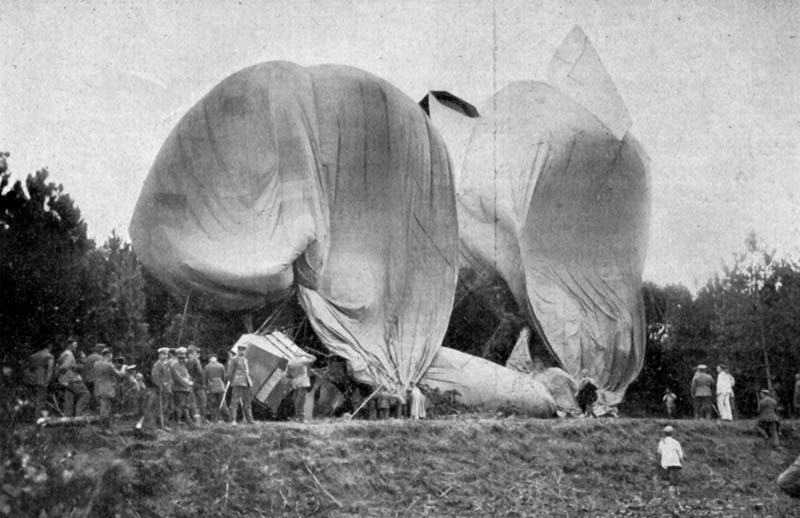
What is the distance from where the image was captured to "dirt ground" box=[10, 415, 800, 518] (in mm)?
14047

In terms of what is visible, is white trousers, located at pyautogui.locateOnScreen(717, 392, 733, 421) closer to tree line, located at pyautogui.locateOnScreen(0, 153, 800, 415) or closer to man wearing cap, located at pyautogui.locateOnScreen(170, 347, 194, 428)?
tree line, located at pyautogui.locateOnScreen(0, 153, 800, 415)

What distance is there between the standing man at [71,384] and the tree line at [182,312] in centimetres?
295

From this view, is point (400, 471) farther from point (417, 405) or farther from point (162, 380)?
point (417, 405)

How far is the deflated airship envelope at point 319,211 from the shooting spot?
2192 centimetres

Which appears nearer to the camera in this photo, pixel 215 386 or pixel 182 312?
pixel 215 386

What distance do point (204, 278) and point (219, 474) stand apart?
737 cm

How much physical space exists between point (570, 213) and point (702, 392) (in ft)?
31.3

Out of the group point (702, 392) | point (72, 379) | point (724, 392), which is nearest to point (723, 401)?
point (724, 392)

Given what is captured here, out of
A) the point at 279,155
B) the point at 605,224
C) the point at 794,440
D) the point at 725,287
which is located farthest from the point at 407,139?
the point at 725,287

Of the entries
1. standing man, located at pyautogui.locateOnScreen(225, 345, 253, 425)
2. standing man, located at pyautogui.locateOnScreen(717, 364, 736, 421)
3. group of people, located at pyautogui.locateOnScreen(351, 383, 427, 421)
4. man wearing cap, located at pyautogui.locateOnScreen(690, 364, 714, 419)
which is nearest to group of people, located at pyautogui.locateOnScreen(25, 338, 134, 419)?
standing man, located at pyautogui.locateOnScreen(225, 345, 253, 425)

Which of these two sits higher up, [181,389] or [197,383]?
[197,383]

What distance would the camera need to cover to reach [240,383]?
1770 centimetres

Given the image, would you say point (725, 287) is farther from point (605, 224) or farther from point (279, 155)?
point (279, 155)

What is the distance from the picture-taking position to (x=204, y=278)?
70.3 feet
